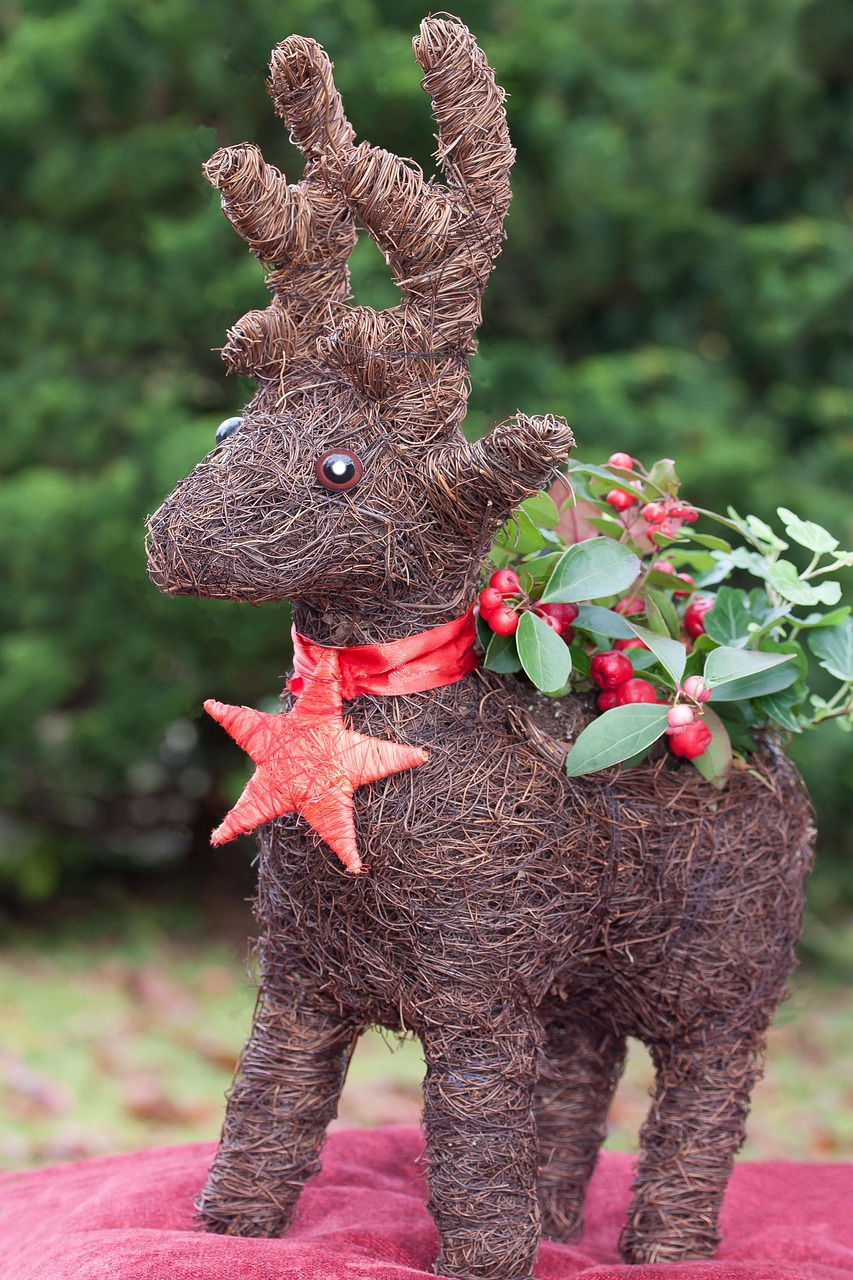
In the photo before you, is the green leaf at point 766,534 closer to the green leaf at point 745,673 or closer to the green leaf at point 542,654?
the green leaf at point 745,673

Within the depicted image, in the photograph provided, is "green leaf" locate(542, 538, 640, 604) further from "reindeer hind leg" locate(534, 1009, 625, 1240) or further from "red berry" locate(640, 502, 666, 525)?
"reindeer hind leg" locate(534, 1009, 625, 1240)

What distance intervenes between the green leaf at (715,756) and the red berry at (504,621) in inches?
12.4

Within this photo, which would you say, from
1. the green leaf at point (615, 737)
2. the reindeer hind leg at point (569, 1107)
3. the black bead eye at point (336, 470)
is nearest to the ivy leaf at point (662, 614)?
the green leaf at point (615, 737)

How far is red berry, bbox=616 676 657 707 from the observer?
1.80 meters

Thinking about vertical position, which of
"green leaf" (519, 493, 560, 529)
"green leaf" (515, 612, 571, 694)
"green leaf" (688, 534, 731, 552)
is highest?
"green leaf" (688, 534, 731, 552)

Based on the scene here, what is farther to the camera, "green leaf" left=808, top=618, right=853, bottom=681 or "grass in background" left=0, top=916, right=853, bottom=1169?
"grass in background" left=0, top=916, right=853, bottom=1169

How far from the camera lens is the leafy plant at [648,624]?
172 cm

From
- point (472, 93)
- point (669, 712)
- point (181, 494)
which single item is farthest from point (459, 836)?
point (472, 93)

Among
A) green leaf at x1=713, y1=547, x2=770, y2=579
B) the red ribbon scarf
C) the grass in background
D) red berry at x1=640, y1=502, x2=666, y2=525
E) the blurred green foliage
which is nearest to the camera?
the red ribbon scarf

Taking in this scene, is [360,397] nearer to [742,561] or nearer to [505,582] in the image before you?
[505,582]

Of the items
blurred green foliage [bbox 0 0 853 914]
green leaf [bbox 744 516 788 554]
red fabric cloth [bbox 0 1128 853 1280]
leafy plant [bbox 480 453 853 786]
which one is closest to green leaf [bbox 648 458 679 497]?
leafy plant [bbox 480 453 853 786]

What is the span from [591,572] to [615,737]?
23 centimetres

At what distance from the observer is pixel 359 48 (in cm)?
373

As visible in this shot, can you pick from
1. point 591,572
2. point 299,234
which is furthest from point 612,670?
point 299,234
